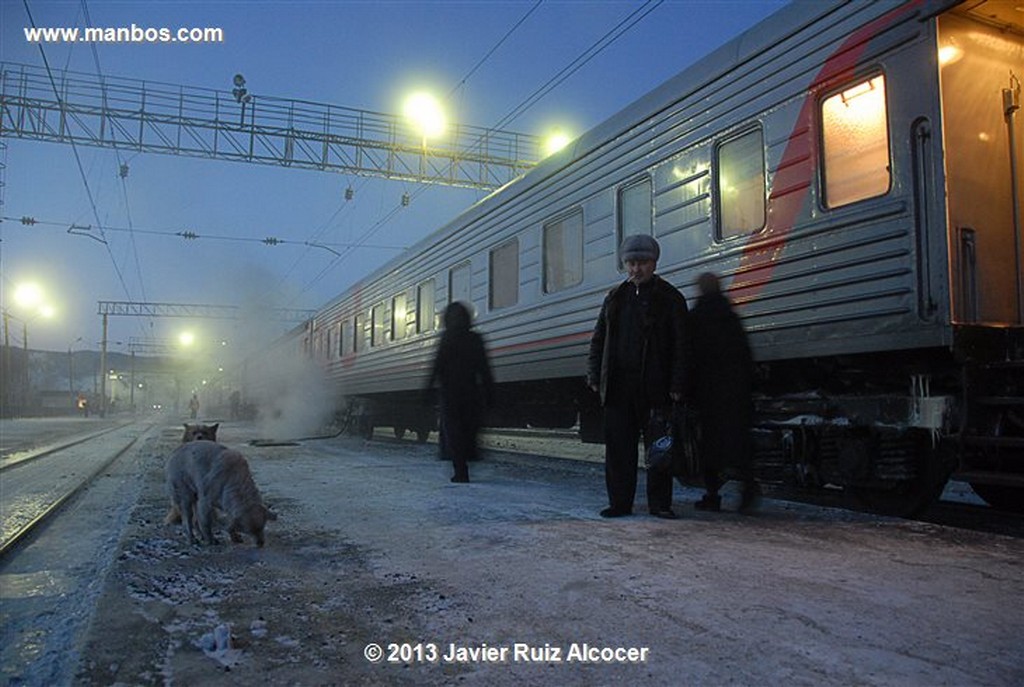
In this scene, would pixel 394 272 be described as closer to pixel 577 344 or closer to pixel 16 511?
pixel 577 344

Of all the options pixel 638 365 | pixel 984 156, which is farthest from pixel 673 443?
pixel 984 156

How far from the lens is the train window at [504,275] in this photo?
26.5ft

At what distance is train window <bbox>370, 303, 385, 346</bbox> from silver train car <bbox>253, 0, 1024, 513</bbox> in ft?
25.2

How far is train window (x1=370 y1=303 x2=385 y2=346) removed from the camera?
525 inches

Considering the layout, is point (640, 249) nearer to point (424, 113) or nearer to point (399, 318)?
point (399, 318)

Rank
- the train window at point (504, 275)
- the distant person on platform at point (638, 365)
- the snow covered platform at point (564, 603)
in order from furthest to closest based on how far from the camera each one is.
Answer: the train window at point (504, 275), the distant person on platform at point (638, 365), the snow covered platform at point (564, 603)

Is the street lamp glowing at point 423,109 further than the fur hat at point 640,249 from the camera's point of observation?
Yes

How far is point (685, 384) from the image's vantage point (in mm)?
4387

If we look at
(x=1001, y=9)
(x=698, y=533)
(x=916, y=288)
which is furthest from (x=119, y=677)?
(x=1001, y=9)

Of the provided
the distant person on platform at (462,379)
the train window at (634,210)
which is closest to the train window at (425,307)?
the distant person on platform at (462,379)

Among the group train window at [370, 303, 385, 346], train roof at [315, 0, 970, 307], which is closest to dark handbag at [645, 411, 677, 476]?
train roof at [315, 0, 970, 307]

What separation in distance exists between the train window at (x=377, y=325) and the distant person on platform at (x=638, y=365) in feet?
30.1

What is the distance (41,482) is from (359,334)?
7.73 m

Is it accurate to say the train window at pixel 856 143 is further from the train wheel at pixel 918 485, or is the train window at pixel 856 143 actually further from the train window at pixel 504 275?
the train window at pixel 504 275
